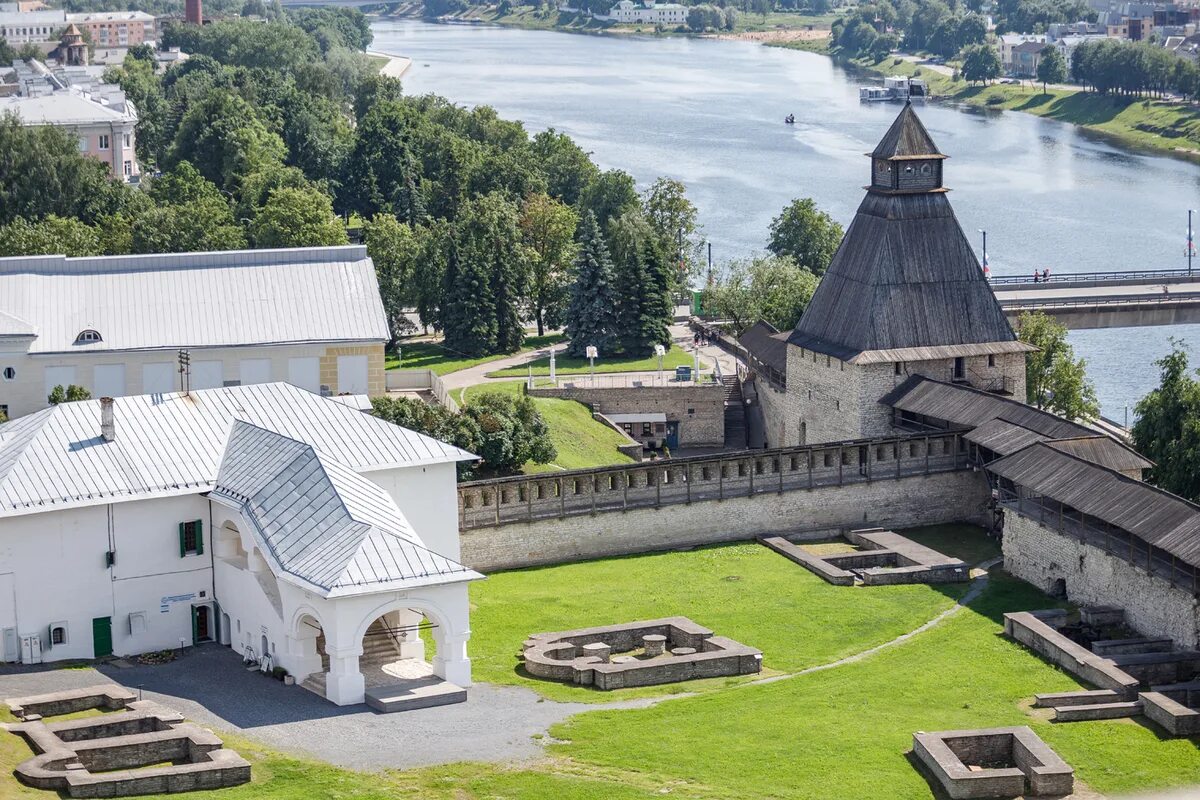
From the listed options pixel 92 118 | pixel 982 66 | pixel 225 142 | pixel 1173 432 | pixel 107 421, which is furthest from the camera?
pixel 982 66

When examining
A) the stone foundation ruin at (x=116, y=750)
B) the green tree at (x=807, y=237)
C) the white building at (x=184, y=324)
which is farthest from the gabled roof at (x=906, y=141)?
the stone foundation ruin at (x=116, y=750)

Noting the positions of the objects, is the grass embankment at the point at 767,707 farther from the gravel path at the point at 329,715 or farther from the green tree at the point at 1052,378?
the green tree at the point at 1052,378

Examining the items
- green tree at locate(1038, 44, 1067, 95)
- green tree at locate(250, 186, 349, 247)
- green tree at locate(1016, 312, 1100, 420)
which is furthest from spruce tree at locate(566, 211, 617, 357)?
green tree at locate(1038, 44, 1067, 95)

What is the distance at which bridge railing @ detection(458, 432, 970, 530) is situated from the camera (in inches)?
1905

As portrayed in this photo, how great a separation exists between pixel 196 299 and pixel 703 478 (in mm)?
15929

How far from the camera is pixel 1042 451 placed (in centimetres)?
4769

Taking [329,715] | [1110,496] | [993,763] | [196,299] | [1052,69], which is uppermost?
[1052,69]

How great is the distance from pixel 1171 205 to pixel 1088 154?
2154cm

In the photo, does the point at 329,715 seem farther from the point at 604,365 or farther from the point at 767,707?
the point at 604,365

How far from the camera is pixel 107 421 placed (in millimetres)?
42656

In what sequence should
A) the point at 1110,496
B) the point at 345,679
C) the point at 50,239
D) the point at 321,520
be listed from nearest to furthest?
1. the point at 345,679
2. the point at 321,520
3. the point at 1110,496
4. the point at 50,239

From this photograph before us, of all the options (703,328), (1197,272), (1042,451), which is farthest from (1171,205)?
(1042,451)

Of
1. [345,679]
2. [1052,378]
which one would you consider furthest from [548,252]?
[345,679]

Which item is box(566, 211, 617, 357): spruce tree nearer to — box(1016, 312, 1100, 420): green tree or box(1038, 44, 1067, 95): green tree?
box(1016, 312, 1100, 420): green tree
